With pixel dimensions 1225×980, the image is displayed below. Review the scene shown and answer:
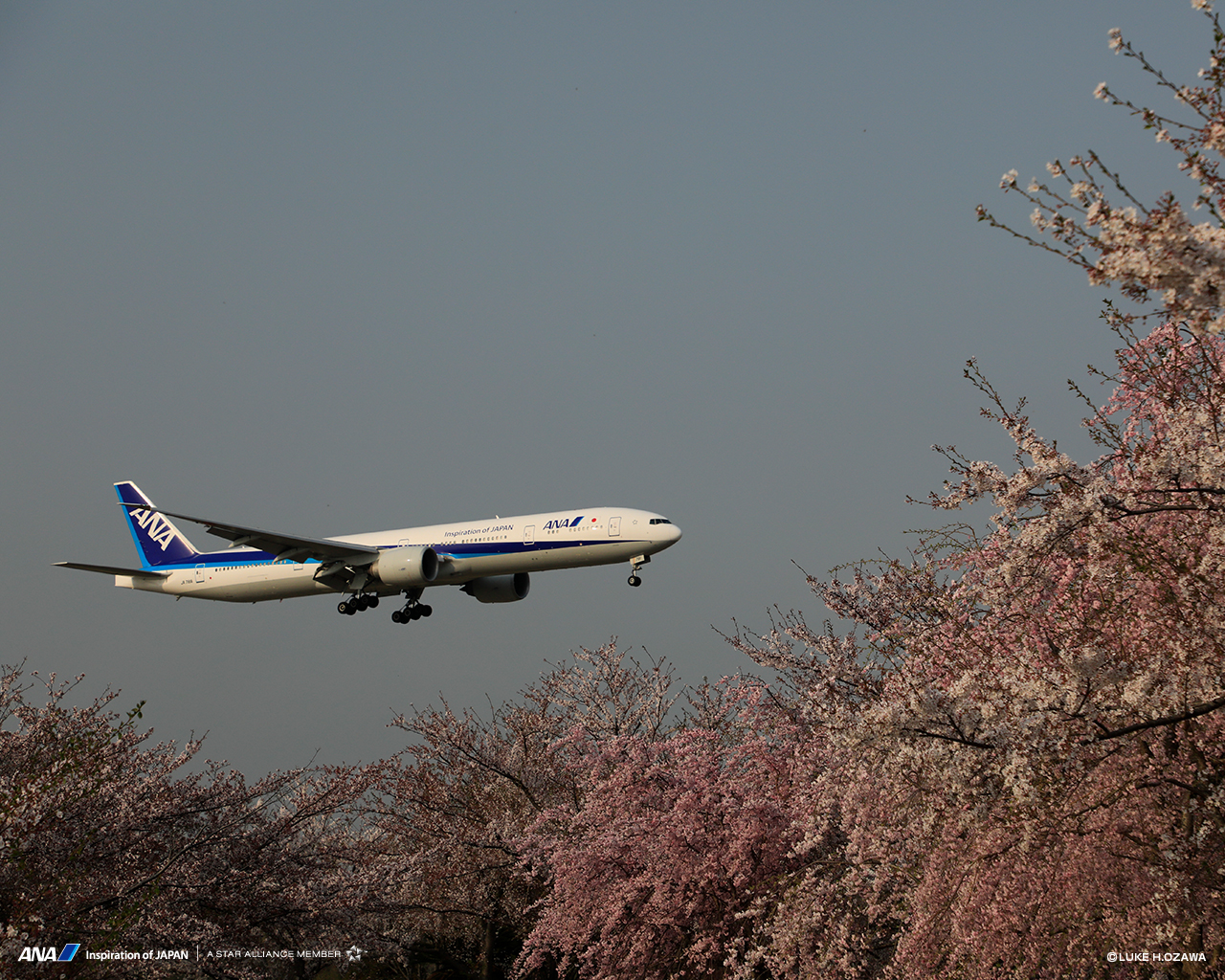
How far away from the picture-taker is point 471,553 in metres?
40.2

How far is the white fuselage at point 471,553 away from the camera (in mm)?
37156

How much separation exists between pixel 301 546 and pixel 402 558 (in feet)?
15.2

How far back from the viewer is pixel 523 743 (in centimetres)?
3033

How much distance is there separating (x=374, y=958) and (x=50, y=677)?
12.5 m

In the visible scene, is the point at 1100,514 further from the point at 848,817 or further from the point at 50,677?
the point at 50,677

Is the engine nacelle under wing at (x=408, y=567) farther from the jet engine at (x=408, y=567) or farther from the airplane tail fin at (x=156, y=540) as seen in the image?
the airplane tail fin at (x=156, y=540)

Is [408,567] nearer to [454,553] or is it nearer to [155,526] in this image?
[454,553]

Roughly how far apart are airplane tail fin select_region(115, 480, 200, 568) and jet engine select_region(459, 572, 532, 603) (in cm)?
1429

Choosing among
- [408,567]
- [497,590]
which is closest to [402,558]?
[408,567]

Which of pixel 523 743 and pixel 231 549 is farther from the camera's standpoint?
pixel 231 549

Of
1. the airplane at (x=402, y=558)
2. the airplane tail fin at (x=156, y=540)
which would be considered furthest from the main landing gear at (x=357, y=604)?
the airplane tail fin at (x=156, y=540)

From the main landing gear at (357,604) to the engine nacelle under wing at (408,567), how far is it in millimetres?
2517

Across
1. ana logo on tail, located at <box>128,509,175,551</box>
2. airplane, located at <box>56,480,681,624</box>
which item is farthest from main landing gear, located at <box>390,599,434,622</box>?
ana logo on tail, located at <box>128,509,175,551</box>

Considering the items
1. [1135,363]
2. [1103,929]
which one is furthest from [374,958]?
[1135,363]
